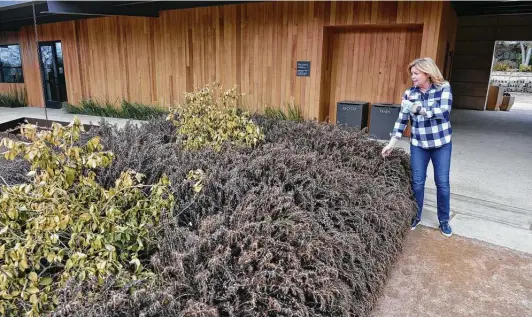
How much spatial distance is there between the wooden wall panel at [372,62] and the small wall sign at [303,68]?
0.59 meters

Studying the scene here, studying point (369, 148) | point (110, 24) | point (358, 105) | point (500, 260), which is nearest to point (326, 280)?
point (500, 260)

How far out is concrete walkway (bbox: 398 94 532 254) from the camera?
11.2 ft

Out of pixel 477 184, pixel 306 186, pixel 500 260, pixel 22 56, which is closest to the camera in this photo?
pixel 306 186

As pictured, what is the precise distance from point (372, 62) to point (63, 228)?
639 centimetres

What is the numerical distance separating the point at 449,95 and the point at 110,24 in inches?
367

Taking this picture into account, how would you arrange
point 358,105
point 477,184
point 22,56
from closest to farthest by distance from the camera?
point 477,184, point 358,105, point 22,56

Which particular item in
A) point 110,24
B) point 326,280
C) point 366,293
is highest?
point 110,24

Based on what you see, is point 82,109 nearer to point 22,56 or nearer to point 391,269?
point 22,56

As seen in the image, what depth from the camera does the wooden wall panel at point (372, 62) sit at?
6.73 m

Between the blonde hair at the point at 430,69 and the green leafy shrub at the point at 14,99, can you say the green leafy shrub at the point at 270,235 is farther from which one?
the green leafy shrub at the point at 14,99

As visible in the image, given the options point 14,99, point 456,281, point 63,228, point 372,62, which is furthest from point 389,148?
point 14,99

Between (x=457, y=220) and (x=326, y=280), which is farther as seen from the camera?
(x=457, y=220)

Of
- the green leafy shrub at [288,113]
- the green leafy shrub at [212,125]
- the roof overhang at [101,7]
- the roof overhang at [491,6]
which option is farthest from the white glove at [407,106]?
the roof overhang at [491,6]

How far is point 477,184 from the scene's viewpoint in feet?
14.6
